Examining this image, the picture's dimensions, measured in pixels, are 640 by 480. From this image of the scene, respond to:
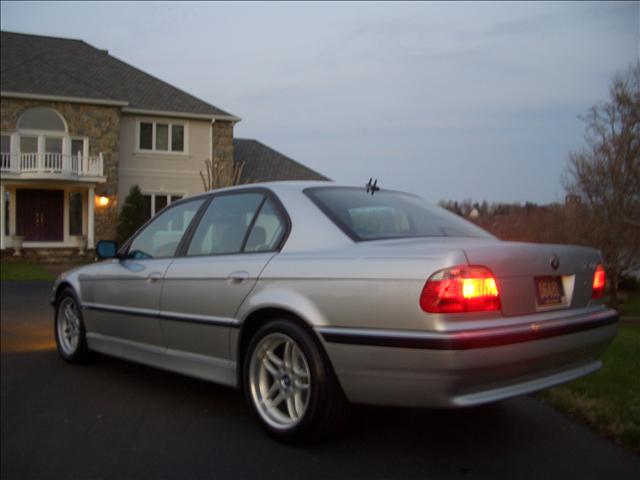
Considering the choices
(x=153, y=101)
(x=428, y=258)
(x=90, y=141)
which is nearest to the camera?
(x=428, y=258)

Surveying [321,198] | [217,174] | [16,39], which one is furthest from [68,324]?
[16,39]

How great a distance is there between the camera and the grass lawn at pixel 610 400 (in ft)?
12.9

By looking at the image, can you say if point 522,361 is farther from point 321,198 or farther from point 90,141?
point 90,141

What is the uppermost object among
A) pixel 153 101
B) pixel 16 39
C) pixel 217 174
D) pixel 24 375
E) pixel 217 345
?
pixel 16 39

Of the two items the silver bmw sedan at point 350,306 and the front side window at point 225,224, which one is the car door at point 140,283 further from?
the front side window at point 225,224

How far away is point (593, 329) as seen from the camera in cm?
379

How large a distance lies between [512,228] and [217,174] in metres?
10.7

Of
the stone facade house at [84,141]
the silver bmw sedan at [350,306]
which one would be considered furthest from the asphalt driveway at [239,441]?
the stone facade house at [84,141]

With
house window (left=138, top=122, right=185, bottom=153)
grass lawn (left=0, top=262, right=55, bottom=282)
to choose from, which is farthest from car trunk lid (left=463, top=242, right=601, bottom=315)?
house window (left=138, top=122, right=185, bottom=153)

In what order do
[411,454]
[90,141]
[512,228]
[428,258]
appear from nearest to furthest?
[428,258] < [411,454] < [512,228] < [90,141]

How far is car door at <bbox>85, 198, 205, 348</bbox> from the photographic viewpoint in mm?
4902

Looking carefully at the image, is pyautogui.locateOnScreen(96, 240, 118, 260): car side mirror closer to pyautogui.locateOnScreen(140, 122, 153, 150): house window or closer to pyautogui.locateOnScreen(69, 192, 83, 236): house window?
pyautogui.locateOnScreen(69, 192, 83, 236): house window

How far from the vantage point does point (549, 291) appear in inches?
141

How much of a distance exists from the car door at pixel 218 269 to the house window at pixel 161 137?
2266 cm
